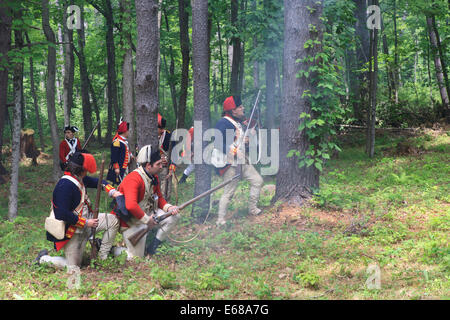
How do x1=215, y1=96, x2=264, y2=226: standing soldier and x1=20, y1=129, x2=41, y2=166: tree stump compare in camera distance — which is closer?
x1=215, y1=96, x2=264, y2=226: standing soldier

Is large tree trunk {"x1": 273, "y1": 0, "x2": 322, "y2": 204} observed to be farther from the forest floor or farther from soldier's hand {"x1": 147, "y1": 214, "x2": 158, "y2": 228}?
soldier's hand {"x1": 147, "y1": 214, "x2": 158, "y2": 228}

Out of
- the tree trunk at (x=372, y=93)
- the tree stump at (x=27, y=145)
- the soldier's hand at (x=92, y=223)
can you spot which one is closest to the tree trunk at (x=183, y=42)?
the tree trunk at (x=372, y=93)

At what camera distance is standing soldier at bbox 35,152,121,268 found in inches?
240

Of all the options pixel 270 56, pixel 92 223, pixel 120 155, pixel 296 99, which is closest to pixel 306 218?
pixel 296 99

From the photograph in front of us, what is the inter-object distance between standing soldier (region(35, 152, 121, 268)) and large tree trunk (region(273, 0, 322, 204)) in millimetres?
3603

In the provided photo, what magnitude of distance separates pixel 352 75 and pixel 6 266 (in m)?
15.0

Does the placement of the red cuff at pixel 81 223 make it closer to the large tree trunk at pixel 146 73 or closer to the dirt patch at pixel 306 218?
the large tree trunk at pixel 146 73

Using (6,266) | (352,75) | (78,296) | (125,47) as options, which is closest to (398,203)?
(78,296)

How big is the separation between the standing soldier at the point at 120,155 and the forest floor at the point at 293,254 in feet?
6.82

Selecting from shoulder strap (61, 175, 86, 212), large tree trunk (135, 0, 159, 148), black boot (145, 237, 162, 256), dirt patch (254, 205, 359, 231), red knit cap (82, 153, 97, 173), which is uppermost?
large tree trunk (135, 0, 159, 148)

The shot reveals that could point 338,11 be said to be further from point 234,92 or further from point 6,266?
point 6,266

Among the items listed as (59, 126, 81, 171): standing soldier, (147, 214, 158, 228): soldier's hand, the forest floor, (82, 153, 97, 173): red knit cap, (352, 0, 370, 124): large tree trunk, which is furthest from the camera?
(352, 0, 370, 124): large tree trunk

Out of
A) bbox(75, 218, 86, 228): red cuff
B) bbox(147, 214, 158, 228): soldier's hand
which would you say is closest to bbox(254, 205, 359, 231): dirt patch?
bbox(147, 214, 158, 228): soldier's hand

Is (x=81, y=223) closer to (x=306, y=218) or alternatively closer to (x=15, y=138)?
(x=306, y=218)
